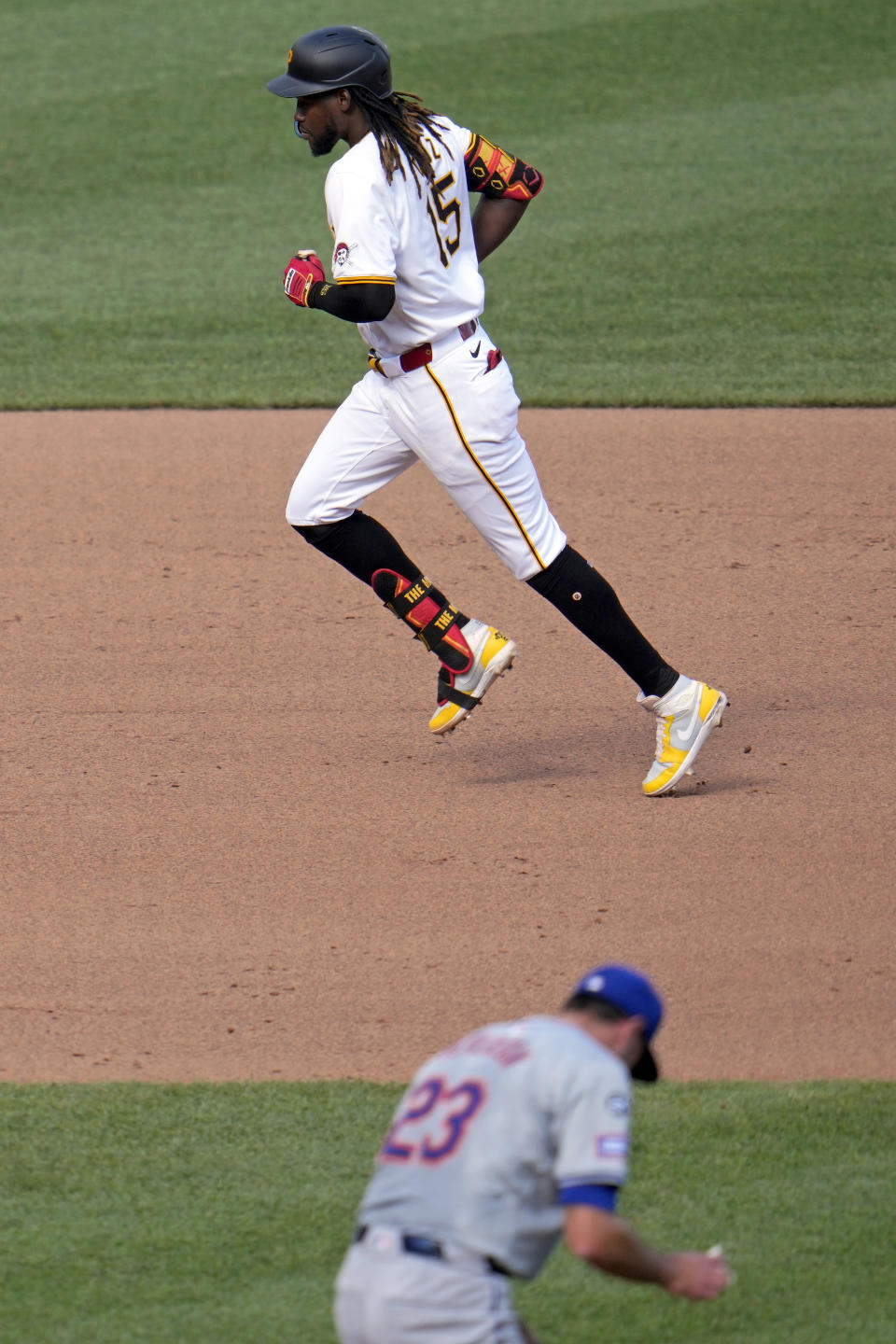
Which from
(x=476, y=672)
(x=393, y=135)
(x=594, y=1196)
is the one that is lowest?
(x=476, y=672)

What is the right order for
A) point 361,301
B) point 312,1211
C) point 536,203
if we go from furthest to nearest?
point 536,203 → point 361,301 → point 312,1211

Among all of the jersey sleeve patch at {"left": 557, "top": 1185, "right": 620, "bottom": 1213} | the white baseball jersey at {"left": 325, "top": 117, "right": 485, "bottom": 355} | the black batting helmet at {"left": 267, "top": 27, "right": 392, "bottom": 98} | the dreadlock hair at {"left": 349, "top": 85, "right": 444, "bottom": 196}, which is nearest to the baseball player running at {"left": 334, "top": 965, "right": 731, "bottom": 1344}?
the jersey sleeve patch at {"left": 557, "top": 1185, "right": 620, "bottom": 1213}

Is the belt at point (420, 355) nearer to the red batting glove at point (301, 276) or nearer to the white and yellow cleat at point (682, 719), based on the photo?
the red batting glove at point (301, 276)

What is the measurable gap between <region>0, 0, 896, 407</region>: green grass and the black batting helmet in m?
4.65

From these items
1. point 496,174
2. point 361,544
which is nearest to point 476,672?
point 361,544

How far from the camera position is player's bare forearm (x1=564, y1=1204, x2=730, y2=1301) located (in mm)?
2488

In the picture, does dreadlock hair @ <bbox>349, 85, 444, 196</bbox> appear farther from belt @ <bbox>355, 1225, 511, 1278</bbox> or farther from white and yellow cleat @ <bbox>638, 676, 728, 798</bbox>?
belt @ <bbox>355, 1225, 511, 1278</bbox>

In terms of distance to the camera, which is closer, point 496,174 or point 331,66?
point 331,66

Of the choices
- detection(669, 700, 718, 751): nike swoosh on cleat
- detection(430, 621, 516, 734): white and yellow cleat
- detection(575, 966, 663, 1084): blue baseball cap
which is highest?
detection(575, 966, 663, 1084): blue baseball cap

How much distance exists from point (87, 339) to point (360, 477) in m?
6.09

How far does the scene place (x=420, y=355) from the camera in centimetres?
539

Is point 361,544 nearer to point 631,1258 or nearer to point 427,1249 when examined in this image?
point 427,1249

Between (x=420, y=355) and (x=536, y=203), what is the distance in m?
8.56

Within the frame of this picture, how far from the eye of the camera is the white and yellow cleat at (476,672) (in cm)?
555
